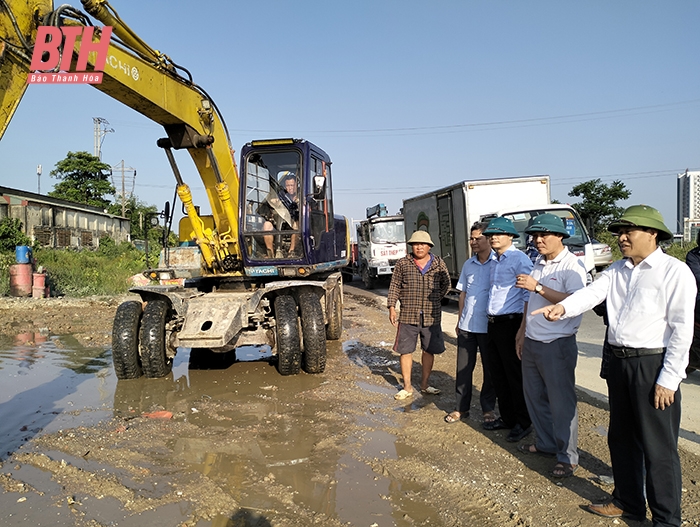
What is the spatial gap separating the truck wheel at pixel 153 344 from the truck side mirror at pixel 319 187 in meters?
2.51

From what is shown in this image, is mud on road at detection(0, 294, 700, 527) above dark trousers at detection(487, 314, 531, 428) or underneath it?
underneath

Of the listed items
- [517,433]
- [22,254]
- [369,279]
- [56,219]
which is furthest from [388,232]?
[56,219]

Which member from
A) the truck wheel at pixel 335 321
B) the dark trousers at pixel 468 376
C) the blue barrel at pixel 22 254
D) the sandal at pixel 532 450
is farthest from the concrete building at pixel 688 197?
the blue barrel at pixel 22 254

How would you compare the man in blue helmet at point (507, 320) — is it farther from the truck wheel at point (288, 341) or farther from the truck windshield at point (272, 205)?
the truck windshield at point (272, 205)

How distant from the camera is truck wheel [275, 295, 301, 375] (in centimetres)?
647

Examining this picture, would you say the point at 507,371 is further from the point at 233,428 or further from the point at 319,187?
the point at 319,187

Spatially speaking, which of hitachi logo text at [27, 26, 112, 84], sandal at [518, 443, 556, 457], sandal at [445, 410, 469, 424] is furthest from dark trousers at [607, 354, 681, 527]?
hitachi logo text at [27, 26, 112, 84]

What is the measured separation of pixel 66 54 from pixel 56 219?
95.7ft

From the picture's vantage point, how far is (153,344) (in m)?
6.49

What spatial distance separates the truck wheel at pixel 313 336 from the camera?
260 inches

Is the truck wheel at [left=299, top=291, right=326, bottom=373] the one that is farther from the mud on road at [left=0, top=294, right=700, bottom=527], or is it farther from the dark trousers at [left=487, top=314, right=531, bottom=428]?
the dark trousers at [left=487, top=314, right=531, bottom=428]

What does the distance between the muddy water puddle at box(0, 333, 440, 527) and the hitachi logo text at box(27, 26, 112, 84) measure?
116 inches

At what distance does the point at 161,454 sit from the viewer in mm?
4379

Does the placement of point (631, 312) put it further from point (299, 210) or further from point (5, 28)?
point (299, 210)
